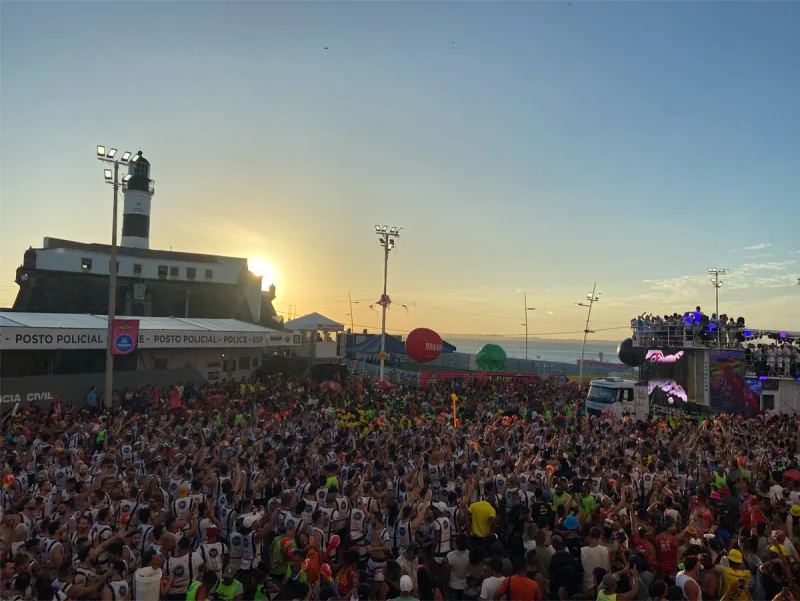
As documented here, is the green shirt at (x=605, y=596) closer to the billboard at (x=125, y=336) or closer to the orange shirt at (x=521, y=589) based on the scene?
the orange shirt at (x=521, y=589)

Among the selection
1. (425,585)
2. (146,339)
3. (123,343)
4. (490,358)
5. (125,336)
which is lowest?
(425,585)

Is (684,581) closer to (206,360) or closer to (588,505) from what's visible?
(588,505)

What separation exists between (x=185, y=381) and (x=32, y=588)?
22.6m

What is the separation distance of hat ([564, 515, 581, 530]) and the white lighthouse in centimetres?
4721

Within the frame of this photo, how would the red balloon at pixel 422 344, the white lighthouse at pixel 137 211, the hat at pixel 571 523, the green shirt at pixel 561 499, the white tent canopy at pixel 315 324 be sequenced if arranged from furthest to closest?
the white lighthouse at pixel 137 211 < the white tent canopy at pixel 315 324 < the red balloon at pixel 422 344 < the green shirt at pixel 561 499 < the hat at pixel 571 523

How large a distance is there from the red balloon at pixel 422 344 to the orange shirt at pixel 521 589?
29.5 meters

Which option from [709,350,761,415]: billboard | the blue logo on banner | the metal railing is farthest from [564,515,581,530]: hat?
the metal railing

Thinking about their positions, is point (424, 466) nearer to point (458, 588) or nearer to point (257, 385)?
point (458, 588)

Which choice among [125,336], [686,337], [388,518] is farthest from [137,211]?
[388,518]

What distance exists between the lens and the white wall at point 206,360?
30.3m

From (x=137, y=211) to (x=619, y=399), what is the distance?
137 ft

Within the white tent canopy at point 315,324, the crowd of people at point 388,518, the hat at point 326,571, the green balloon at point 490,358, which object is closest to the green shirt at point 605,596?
the crowd of people at point 388,518

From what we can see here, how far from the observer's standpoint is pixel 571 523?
26.4 feet

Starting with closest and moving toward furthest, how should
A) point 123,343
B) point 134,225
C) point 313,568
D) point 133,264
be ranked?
point 313,568
point 123,343
point 133,264
point 134,225
